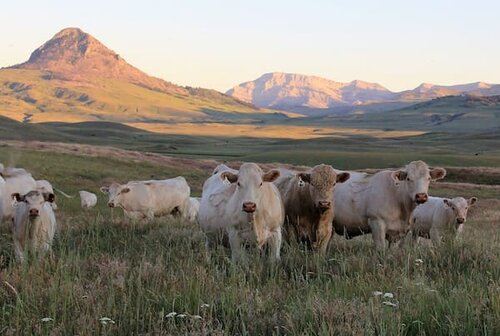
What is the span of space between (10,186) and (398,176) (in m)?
9.64

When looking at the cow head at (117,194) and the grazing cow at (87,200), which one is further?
the grazing cow at (87,200)

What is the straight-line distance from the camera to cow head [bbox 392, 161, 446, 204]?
38.9 ft

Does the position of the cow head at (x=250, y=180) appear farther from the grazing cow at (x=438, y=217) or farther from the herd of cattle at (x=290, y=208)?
the grazing cow at (x=438, y=217)

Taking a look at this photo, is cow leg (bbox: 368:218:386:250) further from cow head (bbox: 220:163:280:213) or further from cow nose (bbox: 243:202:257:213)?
cow nose (bbox: 243:202:257:213)

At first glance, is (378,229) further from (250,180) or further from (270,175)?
(250,180)

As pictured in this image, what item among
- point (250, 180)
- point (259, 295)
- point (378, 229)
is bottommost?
point (378, 229)

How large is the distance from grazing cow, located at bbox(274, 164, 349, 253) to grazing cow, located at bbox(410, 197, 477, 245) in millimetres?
5879

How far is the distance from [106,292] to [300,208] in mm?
5165

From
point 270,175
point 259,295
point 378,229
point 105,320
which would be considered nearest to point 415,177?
point 378,229

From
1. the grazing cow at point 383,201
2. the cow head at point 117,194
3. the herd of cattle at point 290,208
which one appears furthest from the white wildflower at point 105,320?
the cow head at point 117,194

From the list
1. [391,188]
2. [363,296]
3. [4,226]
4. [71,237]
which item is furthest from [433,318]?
[4,226]

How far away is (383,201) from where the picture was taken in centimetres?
1205

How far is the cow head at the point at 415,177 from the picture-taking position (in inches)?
467

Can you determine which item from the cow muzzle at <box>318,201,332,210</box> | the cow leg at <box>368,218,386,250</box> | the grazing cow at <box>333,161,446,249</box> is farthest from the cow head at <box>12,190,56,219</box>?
the cow leg at <box>368,218,386,250</box>
